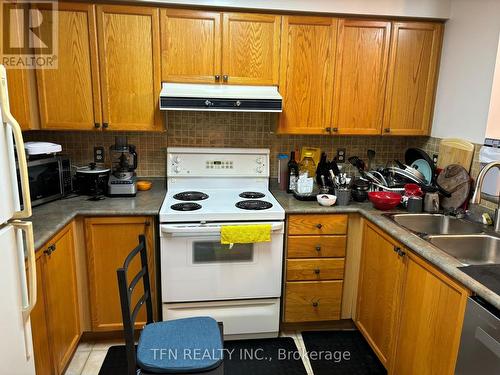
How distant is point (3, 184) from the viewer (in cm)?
122

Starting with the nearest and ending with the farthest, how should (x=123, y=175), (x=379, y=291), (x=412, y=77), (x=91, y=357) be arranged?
(x=379, y=291) → (x=91, y=357) → (x=123, y=175) → (x=412, y=77)

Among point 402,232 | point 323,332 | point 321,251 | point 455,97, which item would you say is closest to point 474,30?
→ point 455,97

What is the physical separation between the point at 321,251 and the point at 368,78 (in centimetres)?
126

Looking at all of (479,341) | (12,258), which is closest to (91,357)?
(12,258)

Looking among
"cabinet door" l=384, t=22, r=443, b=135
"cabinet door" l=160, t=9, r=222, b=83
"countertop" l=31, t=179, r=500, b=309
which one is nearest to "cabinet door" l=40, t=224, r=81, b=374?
"countertop" l=31, t=179, r=500, b=309

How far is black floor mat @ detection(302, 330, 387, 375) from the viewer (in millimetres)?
2188

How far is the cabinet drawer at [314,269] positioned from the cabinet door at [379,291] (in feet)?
0.51

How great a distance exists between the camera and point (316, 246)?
2.39 meters

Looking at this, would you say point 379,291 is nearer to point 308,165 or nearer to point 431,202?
point 431,202

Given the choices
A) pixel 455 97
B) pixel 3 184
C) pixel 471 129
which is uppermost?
pixel 455 97

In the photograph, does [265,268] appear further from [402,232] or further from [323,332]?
[402,232]

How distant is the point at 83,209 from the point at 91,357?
93cm

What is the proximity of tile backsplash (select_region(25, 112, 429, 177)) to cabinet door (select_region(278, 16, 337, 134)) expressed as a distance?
0.66 ft

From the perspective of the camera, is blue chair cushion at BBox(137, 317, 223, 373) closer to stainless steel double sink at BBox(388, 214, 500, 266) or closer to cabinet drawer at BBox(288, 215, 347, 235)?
cabinet drawer at BBox(288, 215, 347, 235)
